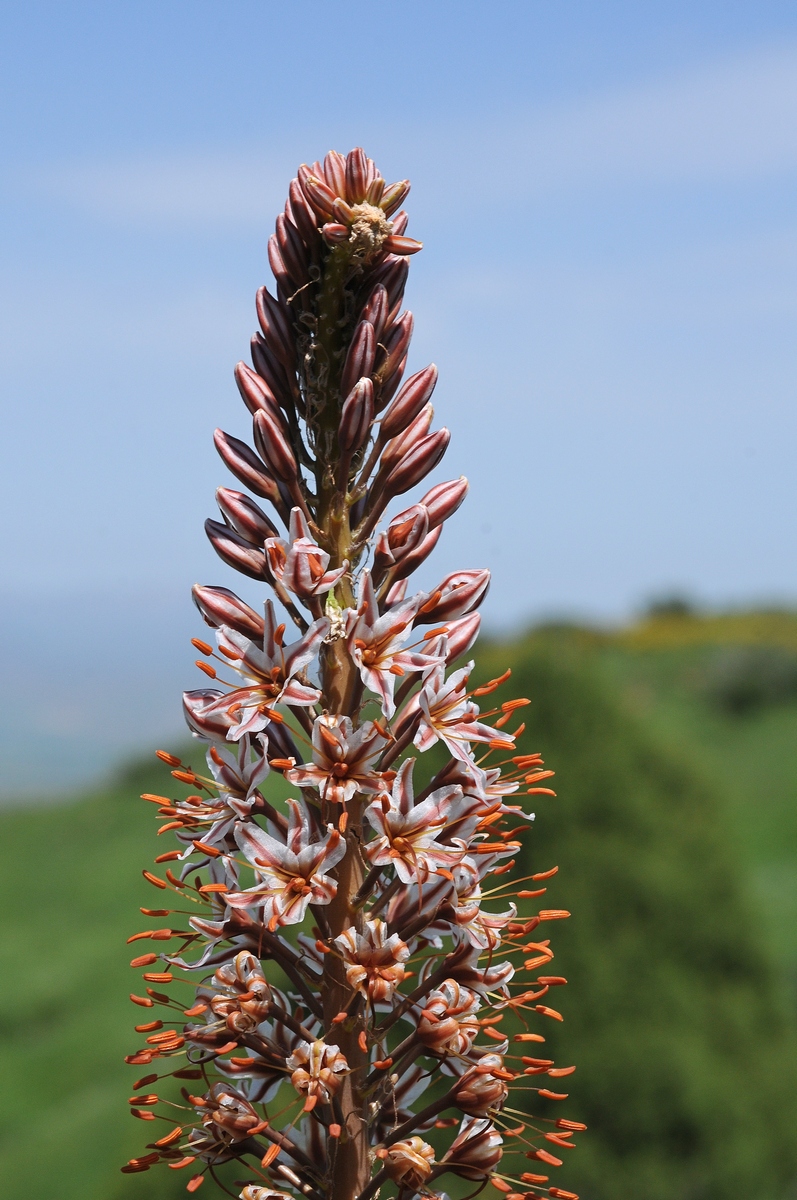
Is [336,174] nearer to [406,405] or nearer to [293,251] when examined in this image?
[293,251]

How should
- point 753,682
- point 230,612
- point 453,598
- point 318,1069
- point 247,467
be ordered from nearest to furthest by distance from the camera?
point 318,1069, point 230,612, point 453,598, point 247,467, point 753,682

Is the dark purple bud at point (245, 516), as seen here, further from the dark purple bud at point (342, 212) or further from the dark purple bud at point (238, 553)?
the dark purple bud at point (342, 212)

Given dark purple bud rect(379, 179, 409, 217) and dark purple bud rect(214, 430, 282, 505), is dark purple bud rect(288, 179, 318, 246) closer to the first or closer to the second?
dark purple bud rect(379, 179, 409, 217)

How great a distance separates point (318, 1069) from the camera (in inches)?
128

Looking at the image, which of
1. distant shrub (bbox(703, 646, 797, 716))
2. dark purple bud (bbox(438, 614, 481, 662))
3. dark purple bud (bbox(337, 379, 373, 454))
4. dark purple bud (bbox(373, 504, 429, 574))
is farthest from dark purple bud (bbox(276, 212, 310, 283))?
distant shrub (bbox(703, 646, 797, 716))

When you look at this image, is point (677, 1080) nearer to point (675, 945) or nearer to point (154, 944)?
point (675, 945)

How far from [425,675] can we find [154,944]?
65.7 ft

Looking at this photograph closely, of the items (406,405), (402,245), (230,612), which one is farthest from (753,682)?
(230,612)

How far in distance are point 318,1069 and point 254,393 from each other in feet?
6.33

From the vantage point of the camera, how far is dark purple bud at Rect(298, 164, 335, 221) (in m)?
3.70

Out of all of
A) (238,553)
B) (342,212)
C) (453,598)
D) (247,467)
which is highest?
(342,212)

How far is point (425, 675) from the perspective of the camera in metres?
3.46

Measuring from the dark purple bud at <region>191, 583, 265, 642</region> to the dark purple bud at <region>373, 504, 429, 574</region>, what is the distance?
0.39 m

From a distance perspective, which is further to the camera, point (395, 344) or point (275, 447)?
point (395, 344)
